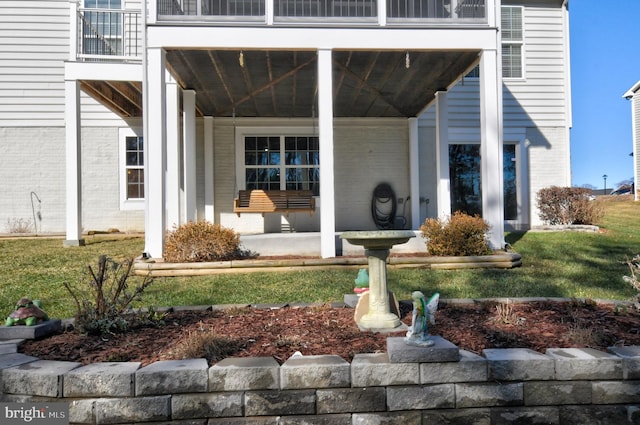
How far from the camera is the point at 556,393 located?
2.39 m

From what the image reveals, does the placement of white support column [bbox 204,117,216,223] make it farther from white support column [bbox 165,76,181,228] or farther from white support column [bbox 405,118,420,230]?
white support column [bbox 405,118,420,230]

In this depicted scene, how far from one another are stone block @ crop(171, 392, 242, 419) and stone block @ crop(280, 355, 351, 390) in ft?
0.85

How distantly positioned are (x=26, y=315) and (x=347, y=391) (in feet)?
7.94

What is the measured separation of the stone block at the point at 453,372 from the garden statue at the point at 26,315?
8.93 feet

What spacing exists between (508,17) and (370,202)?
5.78 metres

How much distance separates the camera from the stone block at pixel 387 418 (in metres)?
2.32

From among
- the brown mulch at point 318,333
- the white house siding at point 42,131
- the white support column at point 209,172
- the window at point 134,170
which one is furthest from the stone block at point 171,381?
the window at point 134,170

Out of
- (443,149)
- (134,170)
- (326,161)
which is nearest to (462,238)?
(326,161)

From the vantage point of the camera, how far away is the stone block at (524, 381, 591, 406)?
238 centimetres

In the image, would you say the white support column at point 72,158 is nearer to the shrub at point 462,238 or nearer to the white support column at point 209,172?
the white support column at point 209,172

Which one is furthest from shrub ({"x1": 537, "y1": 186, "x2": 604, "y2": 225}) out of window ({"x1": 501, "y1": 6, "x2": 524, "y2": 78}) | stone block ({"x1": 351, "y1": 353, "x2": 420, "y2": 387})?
stone block ({"x1": 351, "y1": 353, "x2": 420, "y2": 387})

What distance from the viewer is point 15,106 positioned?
1064 centimetres

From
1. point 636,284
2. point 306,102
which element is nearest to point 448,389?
point 636,284

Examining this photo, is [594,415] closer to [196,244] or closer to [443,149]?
[196,244]
